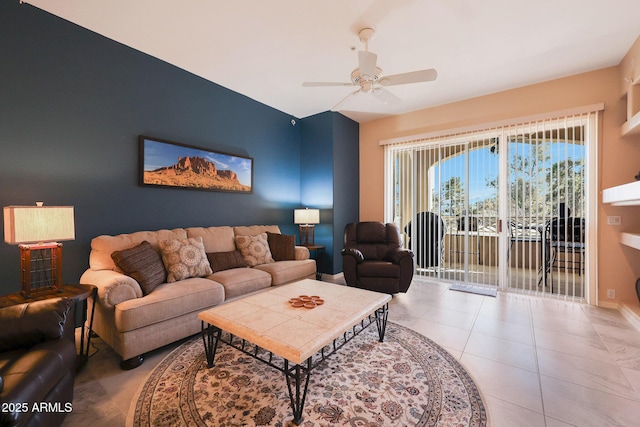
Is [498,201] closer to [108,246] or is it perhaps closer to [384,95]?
[384,95]

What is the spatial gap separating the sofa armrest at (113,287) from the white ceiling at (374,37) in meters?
2.40

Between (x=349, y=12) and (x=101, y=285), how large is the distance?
3.15 m

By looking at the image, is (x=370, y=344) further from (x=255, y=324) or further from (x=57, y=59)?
(x=57, y=59)

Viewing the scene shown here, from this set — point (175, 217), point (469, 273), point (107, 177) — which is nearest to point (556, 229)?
point (469, 273)

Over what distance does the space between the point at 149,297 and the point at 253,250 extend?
4.87 feet

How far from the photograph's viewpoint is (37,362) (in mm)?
1206

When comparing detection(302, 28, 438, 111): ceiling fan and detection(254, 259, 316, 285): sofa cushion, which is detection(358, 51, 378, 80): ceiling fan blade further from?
detection(254, 259, 316, 285): sofa cushion

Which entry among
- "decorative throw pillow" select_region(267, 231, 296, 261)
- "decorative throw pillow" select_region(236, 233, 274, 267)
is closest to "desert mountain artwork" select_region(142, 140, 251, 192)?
"decorative throw pillow" select_region(236, 233, 274, 267)

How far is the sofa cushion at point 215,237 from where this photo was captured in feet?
10.8

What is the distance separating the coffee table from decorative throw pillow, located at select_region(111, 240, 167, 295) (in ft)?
2.60

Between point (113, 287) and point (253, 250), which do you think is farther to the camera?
point (253, 250)

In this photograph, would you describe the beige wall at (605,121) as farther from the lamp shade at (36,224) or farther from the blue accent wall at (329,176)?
the lamp shade at (36,224)

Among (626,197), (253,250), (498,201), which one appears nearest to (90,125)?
(253,250)

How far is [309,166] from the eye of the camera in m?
5.02
